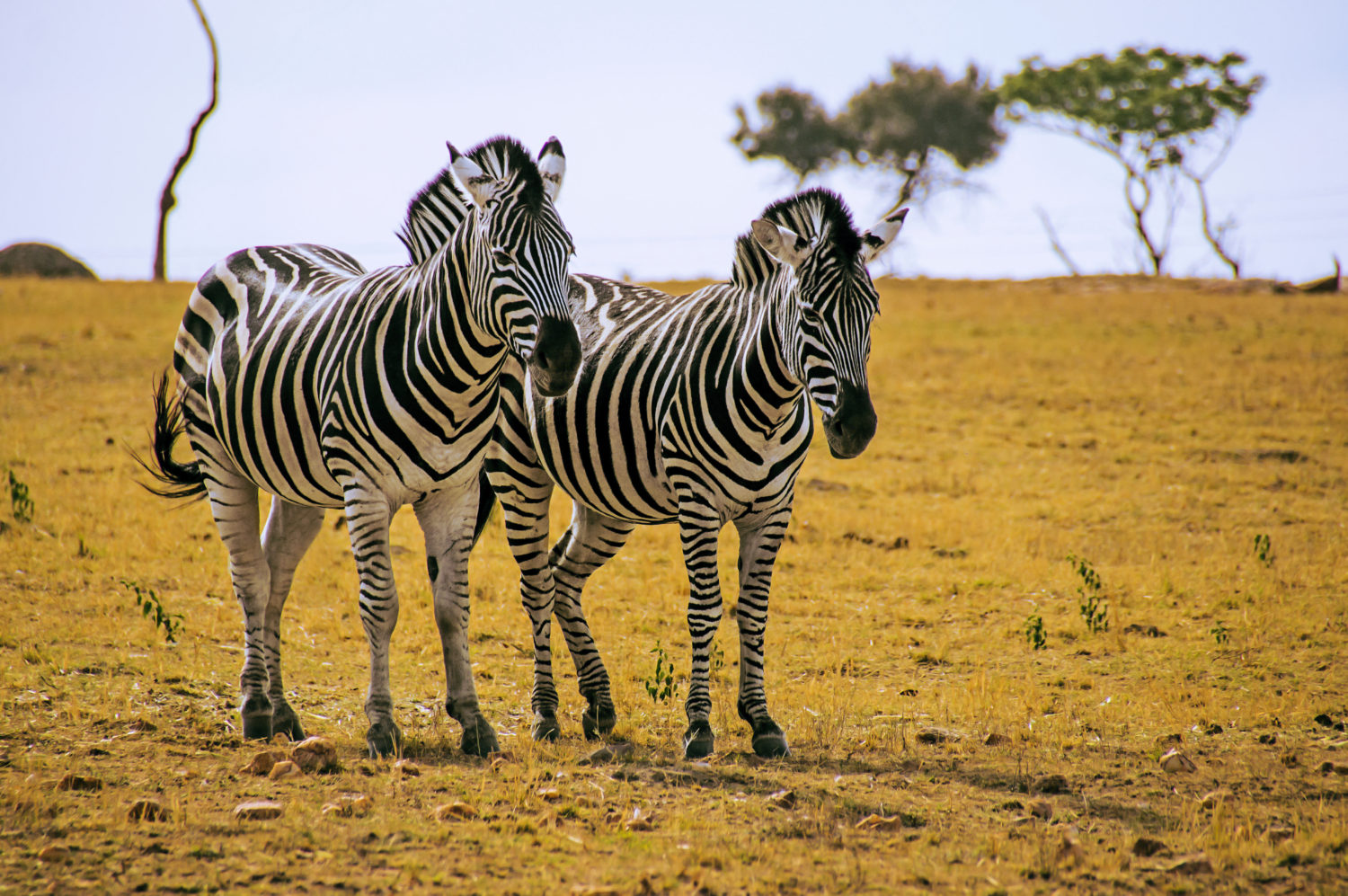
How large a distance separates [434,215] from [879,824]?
3.95 m

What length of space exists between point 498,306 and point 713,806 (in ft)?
8.20

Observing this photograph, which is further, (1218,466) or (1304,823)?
(1218,466)

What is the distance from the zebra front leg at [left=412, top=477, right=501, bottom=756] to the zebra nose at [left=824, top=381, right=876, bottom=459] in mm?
1938

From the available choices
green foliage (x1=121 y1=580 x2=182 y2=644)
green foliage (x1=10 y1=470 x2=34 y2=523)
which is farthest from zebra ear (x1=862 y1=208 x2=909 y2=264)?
green foliage (x1=10 y1=470 x2=34 y2=523)

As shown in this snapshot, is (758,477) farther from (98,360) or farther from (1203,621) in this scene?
(98,360)

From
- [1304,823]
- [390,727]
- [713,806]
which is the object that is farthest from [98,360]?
[1304,823]

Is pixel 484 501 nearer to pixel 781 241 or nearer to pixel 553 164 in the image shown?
pixel 553 164

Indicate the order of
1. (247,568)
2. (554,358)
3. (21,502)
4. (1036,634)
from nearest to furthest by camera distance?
1. (554,358)
2. (247,568)
3. (1036,634)
4. (21,502)

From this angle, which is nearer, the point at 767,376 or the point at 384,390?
the point at 384,390

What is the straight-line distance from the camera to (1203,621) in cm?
886

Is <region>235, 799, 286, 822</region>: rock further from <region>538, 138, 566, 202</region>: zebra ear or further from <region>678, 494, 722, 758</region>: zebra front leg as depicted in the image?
<region>538, 138, 566, 202</region>: zebra ear

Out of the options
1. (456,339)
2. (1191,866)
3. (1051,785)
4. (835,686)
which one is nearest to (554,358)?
(456,339)

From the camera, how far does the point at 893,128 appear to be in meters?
43.2

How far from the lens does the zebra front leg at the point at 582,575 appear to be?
6734 millimetres
